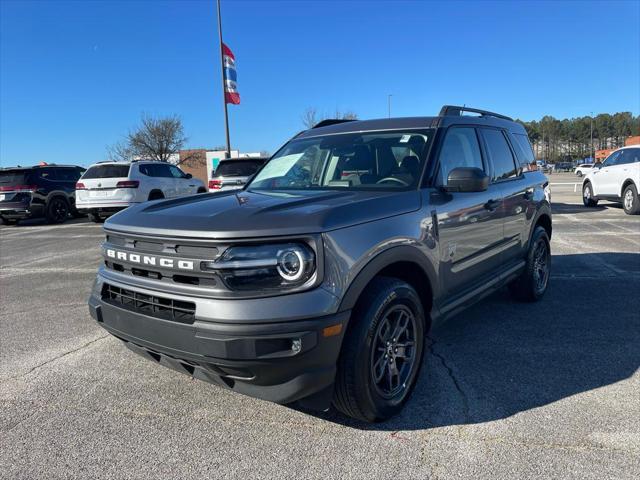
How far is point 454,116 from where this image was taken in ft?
12.5

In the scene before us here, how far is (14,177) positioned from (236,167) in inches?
300

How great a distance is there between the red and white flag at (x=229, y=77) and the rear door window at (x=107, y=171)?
656cm

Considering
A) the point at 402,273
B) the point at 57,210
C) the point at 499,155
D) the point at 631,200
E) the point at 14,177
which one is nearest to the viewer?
the point at 402,273

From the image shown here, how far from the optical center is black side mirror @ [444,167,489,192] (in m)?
3.13

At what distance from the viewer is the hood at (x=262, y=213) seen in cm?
236

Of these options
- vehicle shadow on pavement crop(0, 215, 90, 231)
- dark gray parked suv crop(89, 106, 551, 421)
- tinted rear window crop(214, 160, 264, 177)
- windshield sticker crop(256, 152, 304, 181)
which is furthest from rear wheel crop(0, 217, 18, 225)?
dark gray parked suv crop(89, 106, 551, 421)

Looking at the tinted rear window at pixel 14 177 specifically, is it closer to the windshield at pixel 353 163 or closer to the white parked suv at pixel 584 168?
the windshield at pixel 353 163

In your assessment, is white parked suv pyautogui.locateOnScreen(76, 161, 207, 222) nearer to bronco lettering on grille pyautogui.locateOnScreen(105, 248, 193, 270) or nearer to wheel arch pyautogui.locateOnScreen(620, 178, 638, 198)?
bronco lettering on grille pyautogui.locateOnScreen(105, 248, 193, 270)

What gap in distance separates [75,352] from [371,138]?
120 inches

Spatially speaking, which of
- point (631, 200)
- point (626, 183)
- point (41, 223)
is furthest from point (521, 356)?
point (41, 223)

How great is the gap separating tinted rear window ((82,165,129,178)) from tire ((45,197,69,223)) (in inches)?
96.5

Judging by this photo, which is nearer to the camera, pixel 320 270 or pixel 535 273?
pixel 320 270

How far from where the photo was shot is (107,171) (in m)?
13.3

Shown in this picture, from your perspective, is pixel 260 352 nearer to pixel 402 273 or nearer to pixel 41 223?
pixel 402 273
